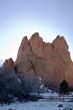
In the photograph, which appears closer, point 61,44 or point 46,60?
point 46,60

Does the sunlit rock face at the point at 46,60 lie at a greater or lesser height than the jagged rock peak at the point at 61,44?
lesser

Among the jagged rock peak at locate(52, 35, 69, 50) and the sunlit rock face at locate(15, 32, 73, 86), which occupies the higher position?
the jagged rock peak at locate(52, 35, 69, 50)

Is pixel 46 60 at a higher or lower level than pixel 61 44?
lower

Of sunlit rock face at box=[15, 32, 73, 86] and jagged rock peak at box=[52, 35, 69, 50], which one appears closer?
sunlit rock face at box=[15, 32, 73, 86]

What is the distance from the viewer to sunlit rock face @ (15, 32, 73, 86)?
395 feet

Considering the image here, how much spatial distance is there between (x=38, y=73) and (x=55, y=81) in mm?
7036

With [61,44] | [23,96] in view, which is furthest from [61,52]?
[23,96]

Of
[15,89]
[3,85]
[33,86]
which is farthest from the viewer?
[33,86]

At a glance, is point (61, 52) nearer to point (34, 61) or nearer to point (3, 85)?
point (34, 61)

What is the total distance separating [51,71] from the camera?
400 feet

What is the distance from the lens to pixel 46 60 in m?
123

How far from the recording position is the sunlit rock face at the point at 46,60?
395 ft

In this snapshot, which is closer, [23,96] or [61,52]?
[23,96]

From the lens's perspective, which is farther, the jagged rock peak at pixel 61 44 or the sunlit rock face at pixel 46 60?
the jagged rock peak at pixel 61 44
